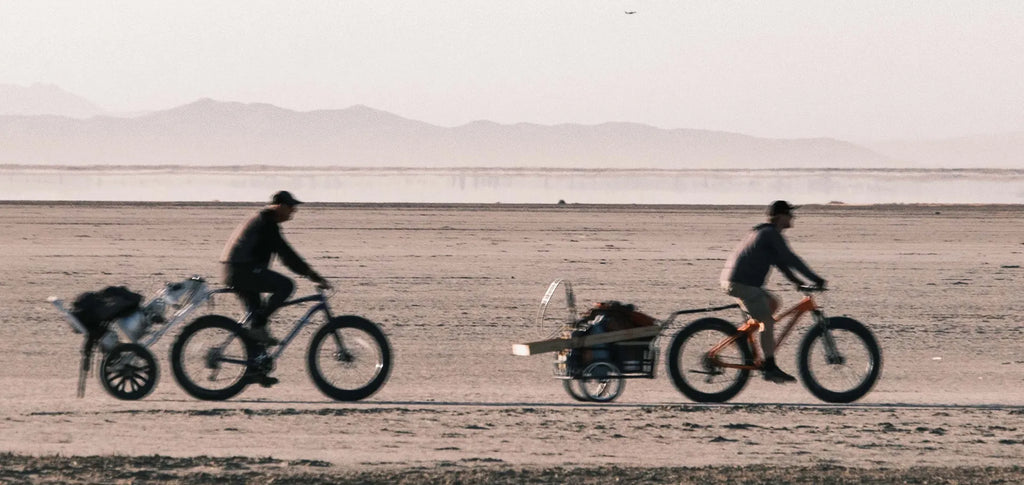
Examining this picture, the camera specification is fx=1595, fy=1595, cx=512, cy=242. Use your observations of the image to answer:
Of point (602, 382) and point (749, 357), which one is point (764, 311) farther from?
point (602, 382)

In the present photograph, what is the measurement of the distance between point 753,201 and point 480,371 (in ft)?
197

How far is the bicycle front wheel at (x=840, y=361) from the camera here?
12.4 metres

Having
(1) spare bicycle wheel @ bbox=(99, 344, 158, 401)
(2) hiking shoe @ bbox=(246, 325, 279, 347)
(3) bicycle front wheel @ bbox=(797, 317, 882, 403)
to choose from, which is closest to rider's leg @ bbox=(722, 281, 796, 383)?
(3) bicycle front wheel @ bbox=(797, 317, 882, 403)

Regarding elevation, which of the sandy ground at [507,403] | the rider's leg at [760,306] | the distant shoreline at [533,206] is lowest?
the sandy ground at [507,403]

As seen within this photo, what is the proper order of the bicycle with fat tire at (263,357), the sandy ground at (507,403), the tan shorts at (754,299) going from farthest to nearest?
1. the tan shorts at (754,299)
2. the bicycle with fat tire at (263,357)
3. the sandy ground at (507,403)

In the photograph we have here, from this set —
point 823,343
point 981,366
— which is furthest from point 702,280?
point 823,343

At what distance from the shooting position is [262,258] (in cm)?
1213

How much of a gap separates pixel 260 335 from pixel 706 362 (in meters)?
3.45

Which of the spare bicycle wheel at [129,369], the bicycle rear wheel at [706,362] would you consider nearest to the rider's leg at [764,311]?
the bicycle rear wheel at [706,362]

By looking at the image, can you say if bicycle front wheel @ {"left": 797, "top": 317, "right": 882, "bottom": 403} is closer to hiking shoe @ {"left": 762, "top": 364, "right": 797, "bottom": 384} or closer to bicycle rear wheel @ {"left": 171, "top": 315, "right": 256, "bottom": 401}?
hiking shoe @ {"left": 762, "top": 364, "right": 797, "bottom": 384}

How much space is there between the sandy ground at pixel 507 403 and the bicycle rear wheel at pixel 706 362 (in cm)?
18

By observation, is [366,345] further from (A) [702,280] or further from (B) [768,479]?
(A) [702,280]

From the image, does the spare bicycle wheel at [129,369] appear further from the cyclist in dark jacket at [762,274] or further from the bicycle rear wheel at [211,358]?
the cyclist in dark jacket at [762,274]

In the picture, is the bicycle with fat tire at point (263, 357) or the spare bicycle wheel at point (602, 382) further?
the spare bicycle wheel at point (602, 382)
